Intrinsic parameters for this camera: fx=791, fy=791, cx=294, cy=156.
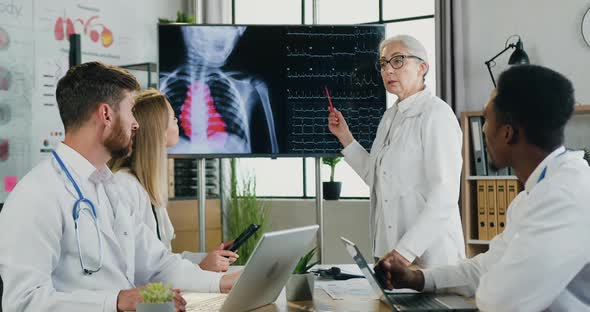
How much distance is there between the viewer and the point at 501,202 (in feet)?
16.6

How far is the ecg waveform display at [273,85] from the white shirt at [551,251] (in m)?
2.78

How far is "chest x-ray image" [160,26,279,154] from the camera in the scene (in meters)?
4.40

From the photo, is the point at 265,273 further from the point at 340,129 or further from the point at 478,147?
the point at 478,147

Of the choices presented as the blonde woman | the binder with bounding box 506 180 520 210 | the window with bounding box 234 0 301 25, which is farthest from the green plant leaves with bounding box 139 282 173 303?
the window with bounding box 234 0 301 25

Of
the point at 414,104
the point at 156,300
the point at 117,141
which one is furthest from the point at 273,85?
the point at 156,300

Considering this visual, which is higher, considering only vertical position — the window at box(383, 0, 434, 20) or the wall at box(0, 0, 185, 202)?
the window at box(383, 0, 434, 20)

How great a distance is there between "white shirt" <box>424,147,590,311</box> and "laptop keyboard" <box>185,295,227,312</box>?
709 millimetres

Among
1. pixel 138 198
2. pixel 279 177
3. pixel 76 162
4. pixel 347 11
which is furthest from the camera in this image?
pixel 279 177

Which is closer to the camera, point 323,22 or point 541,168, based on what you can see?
point 541,168

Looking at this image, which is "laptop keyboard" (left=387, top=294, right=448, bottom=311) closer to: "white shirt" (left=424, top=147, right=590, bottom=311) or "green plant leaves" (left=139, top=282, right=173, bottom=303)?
"white shirt" (left=424, top=147, right=590, bottom=311)

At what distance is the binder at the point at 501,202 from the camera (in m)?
5.02

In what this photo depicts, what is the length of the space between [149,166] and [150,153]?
51 mm

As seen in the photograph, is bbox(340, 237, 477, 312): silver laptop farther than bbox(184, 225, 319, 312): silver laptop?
Yes

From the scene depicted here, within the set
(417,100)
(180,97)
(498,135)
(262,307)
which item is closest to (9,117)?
(180,97)
